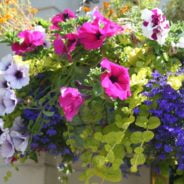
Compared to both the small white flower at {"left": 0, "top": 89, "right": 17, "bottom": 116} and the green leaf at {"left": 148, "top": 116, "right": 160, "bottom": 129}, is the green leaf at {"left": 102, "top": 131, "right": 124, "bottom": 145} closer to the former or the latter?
the green leaf at {"left": 148, "top": 116, "right": 160, "bottom": 129}

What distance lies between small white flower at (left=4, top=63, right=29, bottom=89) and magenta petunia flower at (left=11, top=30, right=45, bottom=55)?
151 mm

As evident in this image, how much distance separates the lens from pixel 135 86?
176 centimetres

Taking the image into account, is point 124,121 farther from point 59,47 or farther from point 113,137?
point 59,47

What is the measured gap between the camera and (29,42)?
207 cm

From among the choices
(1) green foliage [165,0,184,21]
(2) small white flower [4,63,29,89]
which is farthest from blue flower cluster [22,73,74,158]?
(1) green foliage [165,0,184,21]

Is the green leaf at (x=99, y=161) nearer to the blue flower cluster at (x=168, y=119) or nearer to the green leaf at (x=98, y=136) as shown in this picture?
the green leaf at (x=98, y=136)

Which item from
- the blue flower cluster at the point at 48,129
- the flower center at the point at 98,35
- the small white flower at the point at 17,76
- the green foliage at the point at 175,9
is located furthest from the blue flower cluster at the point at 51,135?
the green foliage at the point at 175,9

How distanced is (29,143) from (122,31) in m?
0.61

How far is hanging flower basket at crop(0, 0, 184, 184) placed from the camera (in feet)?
5.56

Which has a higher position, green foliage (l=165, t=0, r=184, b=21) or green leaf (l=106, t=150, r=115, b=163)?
green leaf (l=106, t=150, r=115, b=163)

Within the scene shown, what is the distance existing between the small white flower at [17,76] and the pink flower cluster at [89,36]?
0.16 metres

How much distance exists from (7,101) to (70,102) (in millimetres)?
333

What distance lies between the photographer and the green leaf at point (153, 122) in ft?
5.48

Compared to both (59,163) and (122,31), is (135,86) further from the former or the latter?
(59,163)
